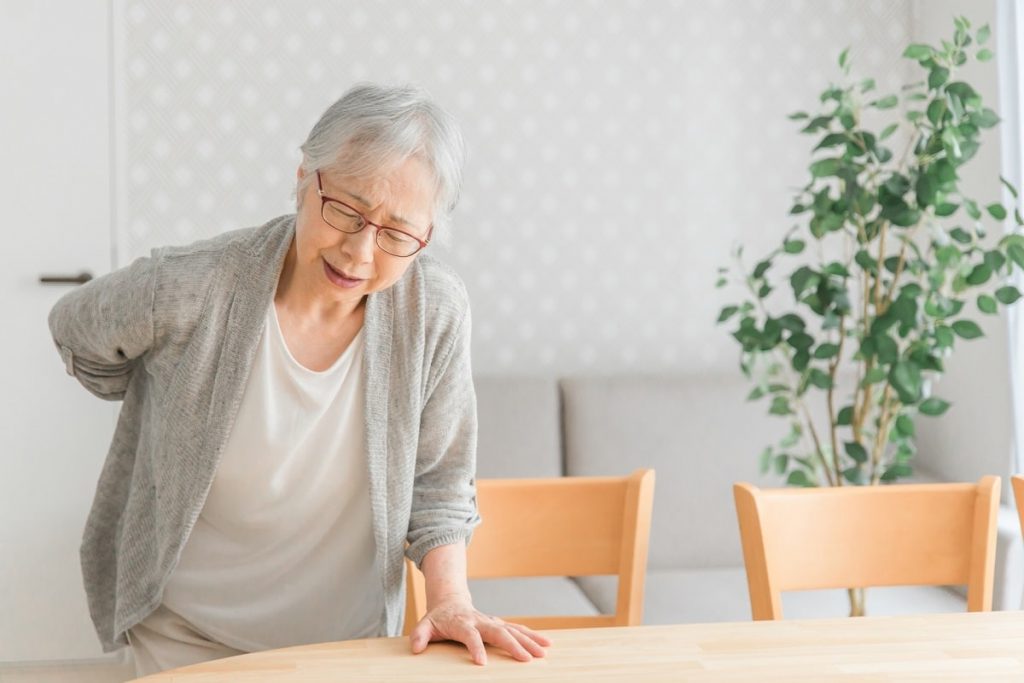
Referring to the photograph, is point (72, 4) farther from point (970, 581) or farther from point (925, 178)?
point (970, 581)

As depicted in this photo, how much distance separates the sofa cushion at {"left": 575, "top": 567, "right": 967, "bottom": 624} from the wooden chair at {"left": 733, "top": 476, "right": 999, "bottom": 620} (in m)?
0.95

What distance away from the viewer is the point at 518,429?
10.8 ft

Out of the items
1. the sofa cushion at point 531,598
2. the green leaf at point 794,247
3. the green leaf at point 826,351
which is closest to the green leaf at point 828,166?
the green leaf at point 794,247

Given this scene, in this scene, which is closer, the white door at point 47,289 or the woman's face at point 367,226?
the woman's face at point 367,226

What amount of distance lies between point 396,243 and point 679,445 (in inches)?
80.1

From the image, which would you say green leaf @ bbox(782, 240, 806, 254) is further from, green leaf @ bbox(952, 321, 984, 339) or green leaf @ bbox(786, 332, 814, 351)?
green leaf @ bbox(952, 321, 984, 339)

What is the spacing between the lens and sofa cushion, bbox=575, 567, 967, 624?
9.18ft

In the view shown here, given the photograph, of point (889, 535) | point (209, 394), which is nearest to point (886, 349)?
point (889, 535)

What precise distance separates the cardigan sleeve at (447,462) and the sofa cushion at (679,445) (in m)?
1.68

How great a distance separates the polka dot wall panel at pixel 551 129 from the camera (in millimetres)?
3414

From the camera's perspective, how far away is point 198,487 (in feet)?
4.97

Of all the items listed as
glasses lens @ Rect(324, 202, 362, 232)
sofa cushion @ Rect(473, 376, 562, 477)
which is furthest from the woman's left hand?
sofa cushion @ Rect(473, 376, 562, 477)

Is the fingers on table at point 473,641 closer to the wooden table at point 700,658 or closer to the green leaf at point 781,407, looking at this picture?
the wooden table at point 700,658

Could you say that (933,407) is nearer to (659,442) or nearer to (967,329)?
(967,329)
